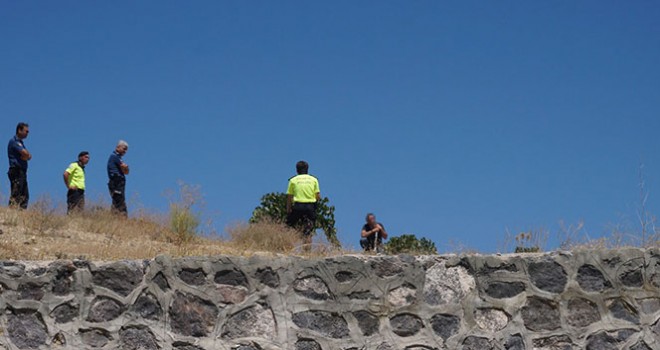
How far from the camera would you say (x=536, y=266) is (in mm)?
8156

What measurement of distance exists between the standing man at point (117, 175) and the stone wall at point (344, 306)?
8.37m

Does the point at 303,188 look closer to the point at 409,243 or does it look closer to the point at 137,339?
the point at 409,243

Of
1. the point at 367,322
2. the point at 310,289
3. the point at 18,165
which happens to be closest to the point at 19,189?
the point at 18,165

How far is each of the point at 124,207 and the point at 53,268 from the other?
870 centimetres

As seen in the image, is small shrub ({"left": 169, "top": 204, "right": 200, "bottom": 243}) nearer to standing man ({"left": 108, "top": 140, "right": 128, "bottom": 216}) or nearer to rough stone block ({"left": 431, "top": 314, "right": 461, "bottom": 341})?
standing man ({"left": 108, "top": 140, "right": 128, "bottom": 216})

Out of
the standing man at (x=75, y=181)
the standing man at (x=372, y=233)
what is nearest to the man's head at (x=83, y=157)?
the standing man at (x=75, y=181)

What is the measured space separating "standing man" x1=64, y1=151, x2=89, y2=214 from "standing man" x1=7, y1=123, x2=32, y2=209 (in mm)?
767

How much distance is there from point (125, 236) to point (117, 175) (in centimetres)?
167

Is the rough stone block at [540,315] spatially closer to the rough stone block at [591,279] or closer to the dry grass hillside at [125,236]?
the rough stone block at [591,279]

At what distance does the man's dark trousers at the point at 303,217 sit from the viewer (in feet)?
50.0

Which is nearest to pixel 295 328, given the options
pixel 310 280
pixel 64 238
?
pixel 310 280

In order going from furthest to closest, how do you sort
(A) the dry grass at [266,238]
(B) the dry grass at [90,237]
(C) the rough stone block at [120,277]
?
(A) the dry grass at [266,238], (B) the dry grass at [90,237], (C) the rough stone block at [120,277]

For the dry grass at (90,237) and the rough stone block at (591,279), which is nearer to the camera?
the rough stone block at (591,279)

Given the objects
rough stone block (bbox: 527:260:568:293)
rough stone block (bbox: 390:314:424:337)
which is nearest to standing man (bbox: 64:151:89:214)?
rough stone block (bbox: 390:314:424:337)
